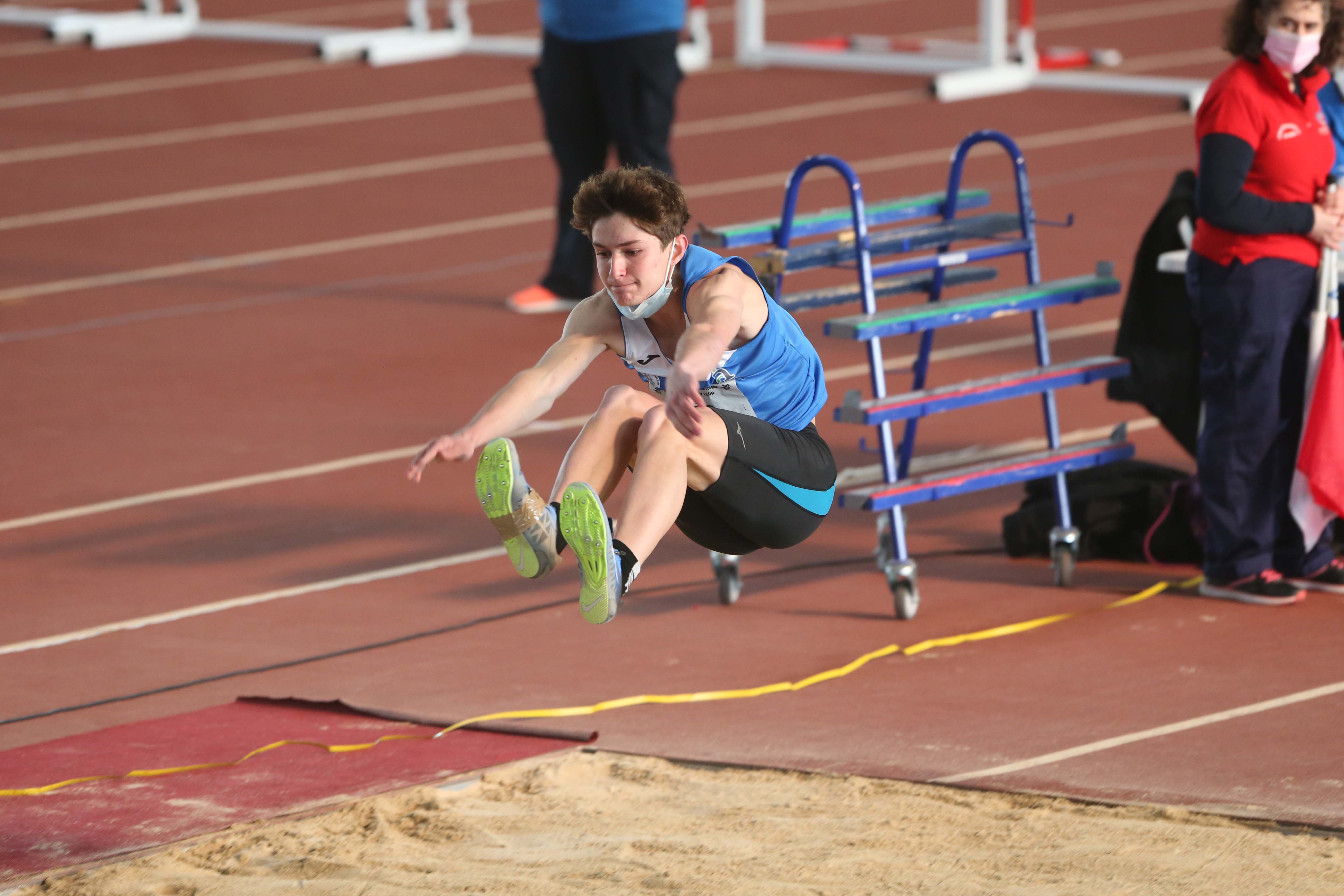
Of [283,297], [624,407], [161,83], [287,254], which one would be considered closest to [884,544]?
[624,407]

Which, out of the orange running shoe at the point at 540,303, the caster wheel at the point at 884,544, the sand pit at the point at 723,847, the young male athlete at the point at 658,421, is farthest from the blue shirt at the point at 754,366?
the orange running shoe at the point at 540,303

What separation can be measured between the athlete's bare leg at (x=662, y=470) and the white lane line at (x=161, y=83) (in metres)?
13.1

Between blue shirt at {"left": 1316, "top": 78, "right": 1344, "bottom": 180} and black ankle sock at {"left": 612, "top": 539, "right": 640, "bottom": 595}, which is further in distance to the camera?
blue shirt at {"left": 1316, "top": 78, "right": 1344, "bottom": 180}

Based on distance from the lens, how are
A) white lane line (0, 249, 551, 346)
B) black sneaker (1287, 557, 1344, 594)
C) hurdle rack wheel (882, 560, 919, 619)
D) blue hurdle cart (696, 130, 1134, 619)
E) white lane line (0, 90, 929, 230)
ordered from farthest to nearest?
white lane line (0, 90, 929, 230) < white lane line (0, 249, 551, 346) < black sneaker (1287, 557, 1344, 594) < hurdle rack wheel (882, 560, 919, 619) < blue hurdle cart (696, 130, 1134, 619)

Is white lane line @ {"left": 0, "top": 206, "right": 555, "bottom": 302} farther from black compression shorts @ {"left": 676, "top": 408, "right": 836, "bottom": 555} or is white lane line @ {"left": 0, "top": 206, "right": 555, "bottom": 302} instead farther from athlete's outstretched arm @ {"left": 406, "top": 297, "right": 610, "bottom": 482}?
black compression shorts @ {"left": 676, "top": 408, "right": 836, "bottom": 555}

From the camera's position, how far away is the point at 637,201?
15.8 feet

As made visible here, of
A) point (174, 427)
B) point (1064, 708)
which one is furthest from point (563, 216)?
point (1064, 708)

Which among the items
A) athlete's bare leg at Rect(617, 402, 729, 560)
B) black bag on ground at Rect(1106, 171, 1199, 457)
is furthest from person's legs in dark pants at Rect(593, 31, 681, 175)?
athlete's bare leg at Rect(617, 402, 729, 560)

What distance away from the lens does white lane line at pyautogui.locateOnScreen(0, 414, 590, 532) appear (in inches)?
324

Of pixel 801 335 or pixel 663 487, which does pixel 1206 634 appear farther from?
pixel 663 487

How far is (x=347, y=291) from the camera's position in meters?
11.8

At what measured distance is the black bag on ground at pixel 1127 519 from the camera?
753 centimetres

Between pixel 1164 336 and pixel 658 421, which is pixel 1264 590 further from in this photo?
pixel 658 421

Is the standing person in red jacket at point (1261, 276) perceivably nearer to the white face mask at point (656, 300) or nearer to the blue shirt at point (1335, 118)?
the blue shirt at point (1335, 118)
